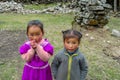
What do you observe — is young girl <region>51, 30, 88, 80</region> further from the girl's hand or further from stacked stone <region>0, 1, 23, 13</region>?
stacked stone <region>0, 1, 23, 13</region>

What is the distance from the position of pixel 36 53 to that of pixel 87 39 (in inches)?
159

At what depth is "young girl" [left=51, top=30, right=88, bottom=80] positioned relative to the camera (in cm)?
282

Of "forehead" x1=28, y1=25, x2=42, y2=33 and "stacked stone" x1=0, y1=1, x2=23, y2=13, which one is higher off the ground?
"forehead" x1=28, y1=25, x2=42, y2=33

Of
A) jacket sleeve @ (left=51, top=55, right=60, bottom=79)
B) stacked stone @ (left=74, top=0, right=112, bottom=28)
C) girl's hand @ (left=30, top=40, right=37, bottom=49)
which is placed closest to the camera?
girl's hand @ (left=30, top=40, right=37, bottom=49)

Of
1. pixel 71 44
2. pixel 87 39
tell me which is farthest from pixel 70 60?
pixel 87 39

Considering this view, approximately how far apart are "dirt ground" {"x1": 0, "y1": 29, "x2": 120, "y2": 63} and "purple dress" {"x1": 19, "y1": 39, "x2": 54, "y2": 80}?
242 centimetres

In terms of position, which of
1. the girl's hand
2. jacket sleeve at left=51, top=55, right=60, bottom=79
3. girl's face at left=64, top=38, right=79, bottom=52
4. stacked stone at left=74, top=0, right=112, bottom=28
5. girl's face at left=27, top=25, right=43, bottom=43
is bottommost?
stacked stone at left=74, top=0, right=112, bottom=28

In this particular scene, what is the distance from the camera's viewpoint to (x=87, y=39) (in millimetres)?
6754

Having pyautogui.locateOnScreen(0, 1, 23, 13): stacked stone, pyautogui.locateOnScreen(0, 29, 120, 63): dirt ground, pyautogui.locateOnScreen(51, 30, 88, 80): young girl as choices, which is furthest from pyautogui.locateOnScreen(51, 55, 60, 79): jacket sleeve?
pyautogui.locateOnScreen(0, 1, 23, 13): stacked stone

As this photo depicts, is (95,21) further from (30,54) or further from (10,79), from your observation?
(30,54)

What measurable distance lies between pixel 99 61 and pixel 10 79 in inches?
73.9

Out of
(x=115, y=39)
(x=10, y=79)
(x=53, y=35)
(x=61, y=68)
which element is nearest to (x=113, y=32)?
(x=115, y=39)

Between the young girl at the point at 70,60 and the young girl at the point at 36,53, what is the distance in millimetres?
124

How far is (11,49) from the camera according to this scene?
588 centimetres
